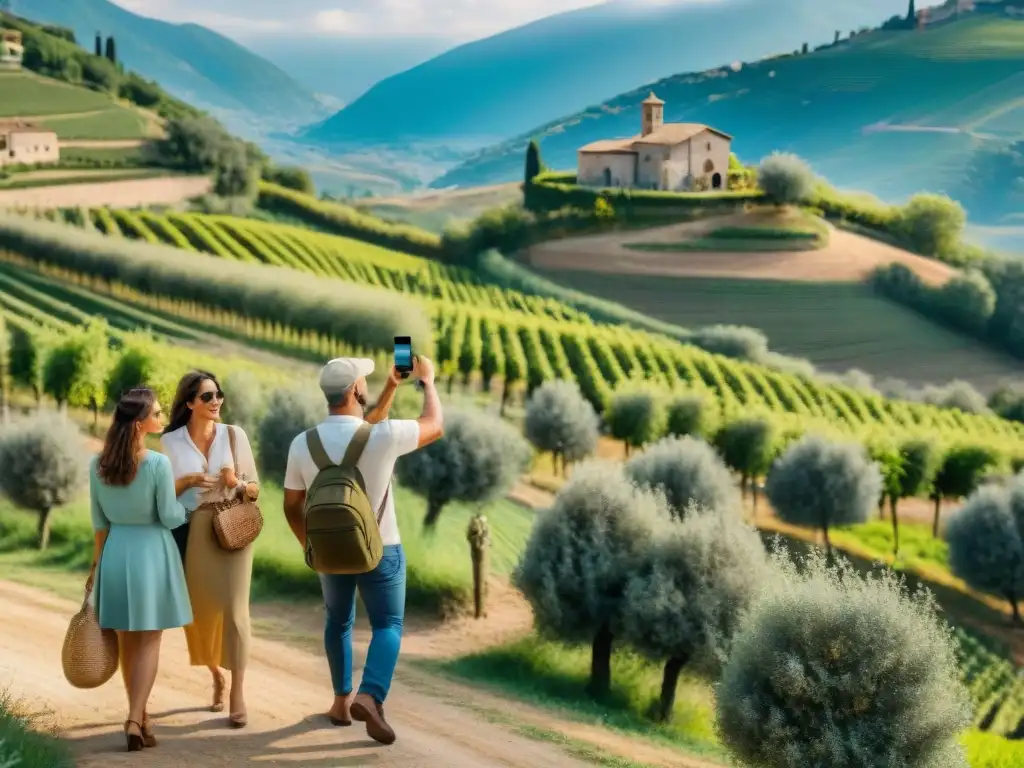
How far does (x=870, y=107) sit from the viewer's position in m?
23.9

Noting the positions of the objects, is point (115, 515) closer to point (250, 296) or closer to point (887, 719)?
point (887, 719)

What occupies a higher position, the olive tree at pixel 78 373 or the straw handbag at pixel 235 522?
the straw handbag at pixel 235 522

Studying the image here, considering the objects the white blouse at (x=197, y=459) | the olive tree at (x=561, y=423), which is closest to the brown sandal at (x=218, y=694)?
the white blouse at (x=197, y=459)

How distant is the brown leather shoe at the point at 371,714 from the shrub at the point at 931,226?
1794cm

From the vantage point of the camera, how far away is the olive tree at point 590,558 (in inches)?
532

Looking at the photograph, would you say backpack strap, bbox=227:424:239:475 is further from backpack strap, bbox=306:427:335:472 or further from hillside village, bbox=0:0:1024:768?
hillside village, bbox=0:0:1024:768

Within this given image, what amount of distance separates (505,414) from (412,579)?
5158mm

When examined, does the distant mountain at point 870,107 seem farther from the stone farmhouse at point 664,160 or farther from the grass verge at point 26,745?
the grass verge at point 26,745

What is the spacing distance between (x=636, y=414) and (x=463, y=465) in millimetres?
4082

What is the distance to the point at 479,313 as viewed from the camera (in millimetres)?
20609

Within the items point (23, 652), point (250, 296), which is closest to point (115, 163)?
point (250, 296)

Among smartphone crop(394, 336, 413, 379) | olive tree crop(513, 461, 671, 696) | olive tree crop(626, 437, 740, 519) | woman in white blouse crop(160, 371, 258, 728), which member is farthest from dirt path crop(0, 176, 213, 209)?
smartphone crop(394, 336, 413, 379)

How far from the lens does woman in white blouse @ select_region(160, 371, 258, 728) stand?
19.8 feet

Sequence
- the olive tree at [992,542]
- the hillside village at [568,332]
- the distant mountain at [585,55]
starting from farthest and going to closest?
the distant mountain at [585,55], the olive tree at [992,542], the hillside village at [568,332]
